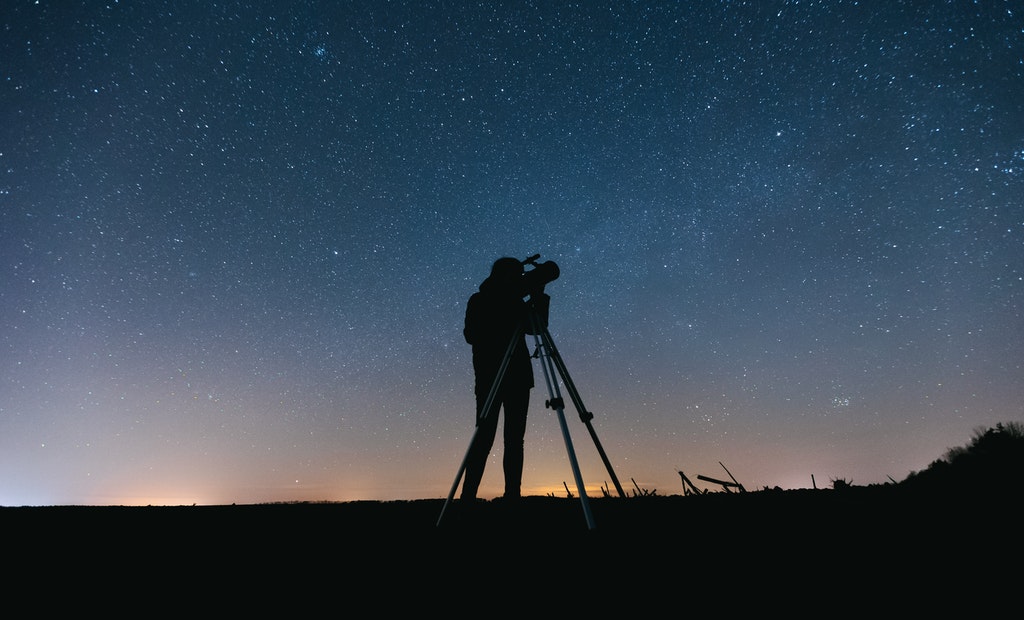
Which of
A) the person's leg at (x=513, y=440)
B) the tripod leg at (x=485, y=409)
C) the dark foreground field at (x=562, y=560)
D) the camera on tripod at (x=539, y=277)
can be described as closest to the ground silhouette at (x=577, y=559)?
the dark foreground field at (x=562, y=560)

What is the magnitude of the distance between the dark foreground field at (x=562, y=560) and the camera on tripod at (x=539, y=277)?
194 cm

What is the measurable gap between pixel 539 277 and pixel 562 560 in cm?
231

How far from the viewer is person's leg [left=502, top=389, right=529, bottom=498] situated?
406 cm

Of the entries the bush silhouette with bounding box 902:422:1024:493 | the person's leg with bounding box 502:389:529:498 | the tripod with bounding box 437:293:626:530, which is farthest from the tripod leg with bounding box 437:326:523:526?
the bush silhouette with bounding box 902:422:1024:493

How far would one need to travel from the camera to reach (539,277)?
3.81 metres

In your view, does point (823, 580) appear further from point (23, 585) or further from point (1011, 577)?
point (23, 585)

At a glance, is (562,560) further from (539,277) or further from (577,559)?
(539,277)

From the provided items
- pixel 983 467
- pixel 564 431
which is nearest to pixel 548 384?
pixel 564 431

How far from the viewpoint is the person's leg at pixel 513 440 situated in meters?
4.06

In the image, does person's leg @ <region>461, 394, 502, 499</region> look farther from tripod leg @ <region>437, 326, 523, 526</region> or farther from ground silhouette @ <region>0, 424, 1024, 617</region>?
tripod leg @ <region>437, 326, 523, 526</region>

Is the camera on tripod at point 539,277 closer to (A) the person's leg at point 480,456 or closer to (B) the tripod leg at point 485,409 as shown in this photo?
(B) the tripod leg at point 485,409

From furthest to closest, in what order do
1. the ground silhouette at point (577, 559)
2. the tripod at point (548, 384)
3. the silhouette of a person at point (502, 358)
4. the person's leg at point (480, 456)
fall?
the silhouette of a person at point (502, 358) → the person's leg at point (480, 456) → the tripod at point (548, 384) → the ground silhouette at point (577, 559)

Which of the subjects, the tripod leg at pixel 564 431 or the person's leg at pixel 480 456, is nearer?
the tripod leg at pixel 564 431

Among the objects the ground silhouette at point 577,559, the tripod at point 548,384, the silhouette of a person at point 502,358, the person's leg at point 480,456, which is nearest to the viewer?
the ground silhouette at point 577,559
